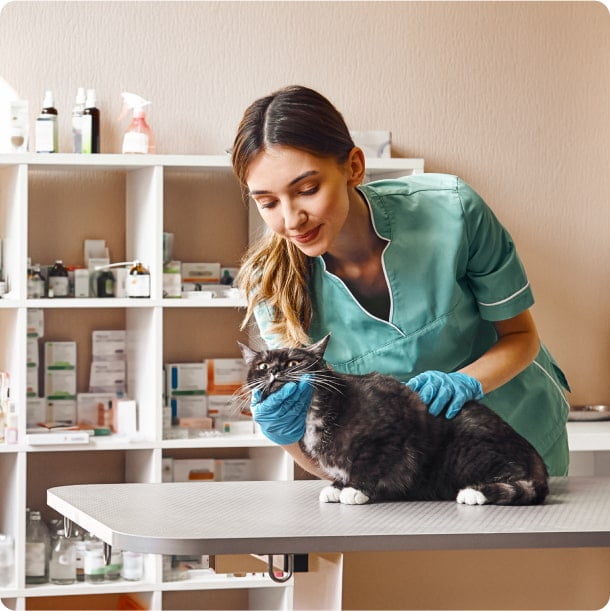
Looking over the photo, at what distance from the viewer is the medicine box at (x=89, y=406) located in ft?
10.7

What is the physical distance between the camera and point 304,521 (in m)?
1.43

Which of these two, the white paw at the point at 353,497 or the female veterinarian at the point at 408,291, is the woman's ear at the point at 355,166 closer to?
the female veterinarian at the point at 408,291

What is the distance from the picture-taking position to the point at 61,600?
10.7 ft

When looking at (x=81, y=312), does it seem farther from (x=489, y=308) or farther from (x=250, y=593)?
(x=489, y=308)

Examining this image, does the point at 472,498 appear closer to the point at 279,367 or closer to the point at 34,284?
the point at 279,367

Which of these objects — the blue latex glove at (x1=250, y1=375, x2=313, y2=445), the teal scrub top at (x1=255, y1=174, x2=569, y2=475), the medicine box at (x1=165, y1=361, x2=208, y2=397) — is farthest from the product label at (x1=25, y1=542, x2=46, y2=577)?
the blue latex glove at (x1=250, y1=375, x2=313, y2=445)

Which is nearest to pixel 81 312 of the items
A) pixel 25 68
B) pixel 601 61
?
pixel 25 68

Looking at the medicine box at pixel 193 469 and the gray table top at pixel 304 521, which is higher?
the gray table top at pixel 304 521

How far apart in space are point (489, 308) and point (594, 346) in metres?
1.98

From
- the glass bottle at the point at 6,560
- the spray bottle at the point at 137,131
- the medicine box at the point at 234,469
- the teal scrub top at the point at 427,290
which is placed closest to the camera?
the teal scrub top at the point at 427,290

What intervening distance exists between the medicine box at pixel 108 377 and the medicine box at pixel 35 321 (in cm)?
21

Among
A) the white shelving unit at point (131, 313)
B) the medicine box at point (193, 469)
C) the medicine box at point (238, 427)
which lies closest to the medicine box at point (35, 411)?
the white shelving unit at point (131, 313)

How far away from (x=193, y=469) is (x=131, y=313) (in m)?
0.55

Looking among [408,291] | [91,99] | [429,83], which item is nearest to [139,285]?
[91,99]
